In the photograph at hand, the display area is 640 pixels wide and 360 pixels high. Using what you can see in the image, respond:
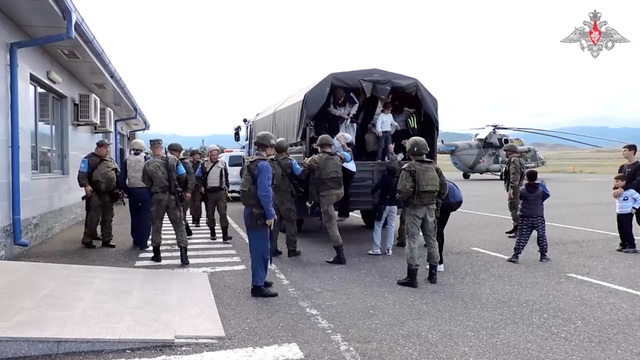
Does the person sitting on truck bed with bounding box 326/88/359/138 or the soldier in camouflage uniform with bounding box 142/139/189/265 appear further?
the person sitting on truck bed with bounding box 326/88/359/138

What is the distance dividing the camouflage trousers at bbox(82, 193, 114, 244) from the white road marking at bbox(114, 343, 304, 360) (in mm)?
5605

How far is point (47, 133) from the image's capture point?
1067cm

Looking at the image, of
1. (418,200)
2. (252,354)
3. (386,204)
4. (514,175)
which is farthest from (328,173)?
(514,175)

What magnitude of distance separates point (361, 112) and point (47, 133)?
6.70 metres

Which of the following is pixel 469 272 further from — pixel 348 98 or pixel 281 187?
pixel 348 98

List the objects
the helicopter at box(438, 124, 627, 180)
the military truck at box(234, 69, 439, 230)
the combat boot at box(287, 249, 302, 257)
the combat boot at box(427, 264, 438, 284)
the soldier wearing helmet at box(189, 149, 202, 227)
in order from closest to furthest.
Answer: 1. the combat boot at box(427, 264, 438, 284)
2. the combat boot at box(287, 249, 302, 257)
3. the military truck at box(234, 69, 439, 230)
4. the soldier wearing helmet at box(189, 149, 202, 227)
5. the helicopter at box(438, 124, 627, 180)

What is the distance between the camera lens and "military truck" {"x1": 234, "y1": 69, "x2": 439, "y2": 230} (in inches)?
353

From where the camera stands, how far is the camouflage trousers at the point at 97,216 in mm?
8852

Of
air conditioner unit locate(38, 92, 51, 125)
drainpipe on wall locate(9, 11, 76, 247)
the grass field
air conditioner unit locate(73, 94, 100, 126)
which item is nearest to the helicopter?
the grass field

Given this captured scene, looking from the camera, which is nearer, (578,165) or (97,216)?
(97,216)

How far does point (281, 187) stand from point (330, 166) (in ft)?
3.02

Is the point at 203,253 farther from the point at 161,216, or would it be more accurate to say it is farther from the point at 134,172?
the point at 134,172

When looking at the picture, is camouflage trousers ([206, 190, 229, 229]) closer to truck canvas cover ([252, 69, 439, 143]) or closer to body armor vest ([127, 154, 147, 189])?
body armor vest ([127, 154, 147, 189])

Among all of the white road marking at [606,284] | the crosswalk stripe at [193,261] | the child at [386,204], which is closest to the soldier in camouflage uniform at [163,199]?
the crosswalk stripe at [193,261]
